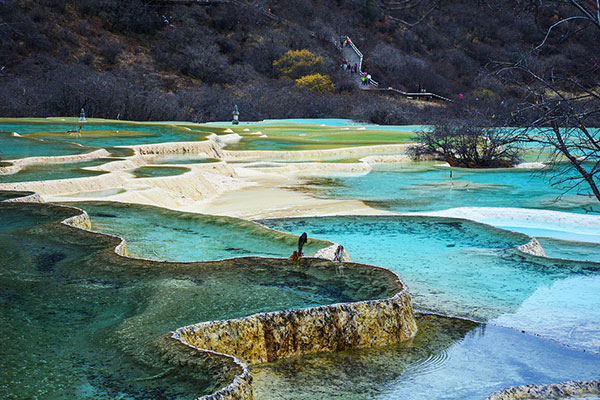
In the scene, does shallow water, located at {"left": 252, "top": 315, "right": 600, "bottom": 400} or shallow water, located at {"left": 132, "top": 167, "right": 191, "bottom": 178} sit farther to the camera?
shallow water, located at {"left": 132, "top": 167, "right": 191, "bottom": 178}

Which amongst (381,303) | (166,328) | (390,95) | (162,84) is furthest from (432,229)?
(390,95)

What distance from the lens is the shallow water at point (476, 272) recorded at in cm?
559

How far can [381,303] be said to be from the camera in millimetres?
4750

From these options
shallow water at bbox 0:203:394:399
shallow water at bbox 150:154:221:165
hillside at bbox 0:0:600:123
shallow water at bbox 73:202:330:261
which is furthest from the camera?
hillside at bbox 0:0:600:123

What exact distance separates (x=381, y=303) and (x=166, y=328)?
1465 millimetres

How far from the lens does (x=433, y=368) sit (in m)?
4.51

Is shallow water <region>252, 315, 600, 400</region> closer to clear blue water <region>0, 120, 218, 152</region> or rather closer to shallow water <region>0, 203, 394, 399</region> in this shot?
shallow water <region>0, 203, 394, 399</region>

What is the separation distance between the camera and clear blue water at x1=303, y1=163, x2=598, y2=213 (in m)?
11.6

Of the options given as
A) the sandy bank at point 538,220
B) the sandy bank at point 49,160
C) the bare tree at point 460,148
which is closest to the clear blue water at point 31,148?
the sandy bank at point 49,160

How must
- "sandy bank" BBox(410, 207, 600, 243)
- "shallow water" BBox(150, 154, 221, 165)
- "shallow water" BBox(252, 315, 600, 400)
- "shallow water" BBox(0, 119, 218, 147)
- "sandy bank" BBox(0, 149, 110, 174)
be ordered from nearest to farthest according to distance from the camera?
"shallow water" BBox(252, 315, 600, 400) → "sandy bank" BBox(410, 207, 600, 243) → "sandy bank" BBox(0, 149, 110, 174) → "shallow water" BBox(150, 154, 221, 165) → "shallow water" BBox(0, 119, 218, 147)

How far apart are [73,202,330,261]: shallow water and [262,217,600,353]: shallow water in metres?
1.03

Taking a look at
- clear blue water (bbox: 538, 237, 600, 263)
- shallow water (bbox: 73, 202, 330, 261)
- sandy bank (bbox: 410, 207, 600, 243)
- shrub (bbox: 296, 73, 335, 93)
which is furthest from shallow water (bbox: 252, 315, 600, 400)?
shrub (bbox: 296, 73, 335, 93)

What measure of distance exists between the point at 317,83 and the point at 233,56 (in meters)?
8.02

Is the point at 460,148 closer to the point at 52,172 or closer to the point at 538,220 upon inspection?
the point at 538,220
